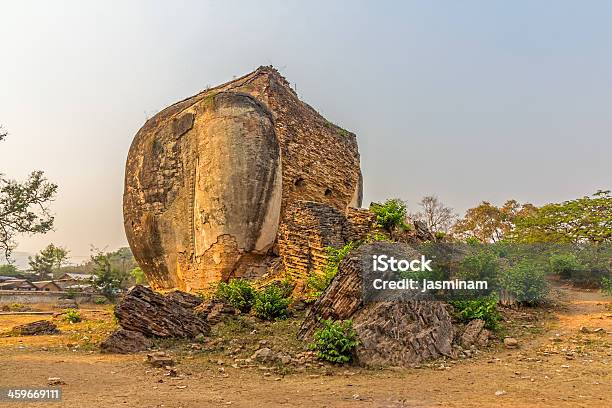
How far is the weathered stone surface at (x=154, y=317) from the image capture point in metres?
9.45

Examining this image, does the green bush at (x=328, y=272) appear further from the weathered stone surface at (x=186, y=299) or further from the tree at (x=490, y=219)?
the tree at (x=490, y=219)

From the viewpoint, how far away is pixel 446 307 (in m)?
10.0

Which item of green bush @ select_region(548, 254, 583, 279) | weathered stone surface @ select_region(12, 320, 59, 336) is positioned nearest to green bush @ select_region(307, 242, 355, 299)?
weathered stone surface @ select_region(12, 320, 59, 336)

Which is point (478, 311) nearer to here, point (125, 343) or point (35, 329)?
point (125, 343)

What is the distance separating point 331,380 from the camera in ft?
22.2

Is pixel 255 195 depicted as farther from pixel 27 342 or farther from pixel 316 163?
pixel 27 342

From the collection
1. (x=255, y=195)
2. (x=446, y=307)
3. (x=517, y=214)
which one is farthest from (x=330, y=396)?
(x=517, y=214)

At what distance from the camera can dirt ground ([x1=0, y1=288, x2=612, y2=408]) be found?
557 cm

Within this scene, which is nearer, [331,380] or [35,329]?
[331,380]

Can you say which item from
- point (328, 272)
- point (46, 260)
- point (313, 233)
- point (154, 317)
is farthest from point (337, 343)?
point (46, 260)

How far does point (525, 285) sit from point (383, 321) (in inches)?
276

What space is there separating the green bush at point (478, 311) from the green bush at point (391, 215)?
3.39m

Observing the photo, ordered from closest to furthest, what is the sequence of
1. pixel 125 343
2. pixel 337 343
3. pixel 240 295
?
pixel 337 343 → pixel 125 343 → pixel 240 295

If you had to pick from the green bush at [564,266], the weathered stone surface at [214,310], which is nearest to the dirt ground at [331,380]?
the weathered stone surface at [214,310]
